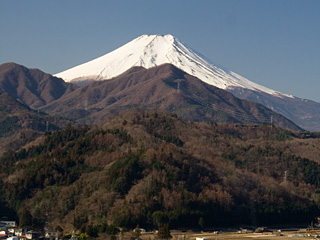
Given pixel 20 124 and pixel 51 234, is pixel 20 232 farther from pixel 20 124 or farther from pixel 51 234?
pixel 20 124

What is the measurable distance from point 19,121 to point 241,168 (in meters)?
82.6

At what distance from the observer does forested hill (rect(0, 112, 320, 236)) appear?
257 feet

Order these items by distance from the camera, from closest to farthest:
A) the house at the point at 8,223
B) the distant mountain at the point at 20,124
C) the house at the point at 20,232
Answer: the house at the point at 20,232, the house at the point at 8,223, the distant mountain at the point at 20,124

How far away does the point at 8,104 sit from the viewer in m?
198

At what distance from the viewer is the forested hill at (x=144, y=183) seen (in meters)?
→ 78.2

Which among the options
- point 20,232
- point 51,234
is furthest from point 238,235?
point 20,232

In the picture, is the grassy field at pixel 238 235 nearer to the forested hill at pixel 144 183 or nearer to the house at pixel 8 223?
the forested hill at pixel 144 183

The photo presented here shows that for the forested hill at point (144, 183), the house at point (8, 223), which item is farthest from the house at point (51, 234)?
the house at point (8, 223)

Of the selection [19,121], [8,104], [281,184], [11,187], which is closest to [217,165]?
[281,184]

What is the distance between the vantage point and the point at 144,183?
84000 mm

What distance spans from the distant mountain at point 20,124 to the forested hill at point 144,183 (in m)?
36.5

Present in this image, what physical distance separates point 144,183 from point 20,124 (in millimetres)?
96285

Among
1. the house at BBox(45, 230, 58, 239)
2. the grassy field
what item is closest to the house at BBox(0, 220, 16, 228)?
the house at BBox(45, 230, 58, 239)

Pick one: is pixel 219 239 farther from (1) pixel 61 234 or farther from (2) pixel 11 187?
(2) pixel 11 187
